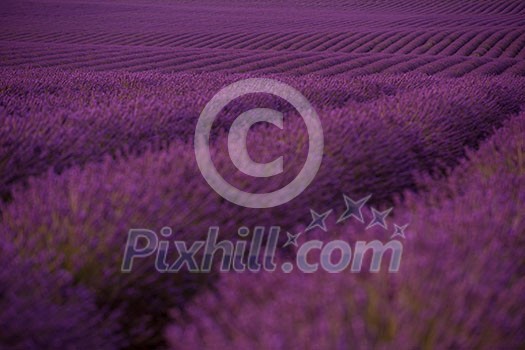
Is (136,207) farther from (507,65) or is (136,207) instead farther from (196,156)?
(507,65)

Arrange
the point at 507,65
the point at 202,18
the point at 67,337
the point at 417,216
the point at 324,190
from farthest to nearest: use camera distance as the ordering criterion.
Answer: the point at 202,18 → the point at 507,65 → the point at 324,190 → the point at 417,216 → the point at 67,337

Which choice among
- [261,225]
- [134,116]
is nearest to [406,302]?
[261,225]

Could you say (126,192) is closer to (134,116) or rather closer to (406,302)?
(406,302)

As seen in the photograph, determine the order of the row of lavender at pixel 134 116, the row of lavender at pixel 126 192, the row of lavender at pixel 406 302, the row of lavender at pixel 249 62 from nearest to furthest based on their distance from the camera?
the row of lavender at pixel 406 302 → the row of lavender at pixel 126 192 → the row of lavender at pixel 134 116 → the row of lavender at pixel 249 62

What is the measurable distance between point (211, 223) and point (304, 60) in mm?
18041

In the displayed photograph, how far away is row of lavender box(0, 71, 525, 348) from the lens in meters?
1.63

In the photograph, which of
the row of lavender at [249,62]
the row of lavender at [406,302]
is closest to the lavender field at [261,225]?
the row of lavender at [406,302]

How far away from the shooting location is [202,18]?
1624 inches

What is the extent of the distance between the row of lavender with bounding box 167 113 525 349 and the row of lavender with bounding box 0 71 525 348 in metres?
0.41

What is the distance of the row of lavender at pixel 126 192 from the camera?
1627 mm

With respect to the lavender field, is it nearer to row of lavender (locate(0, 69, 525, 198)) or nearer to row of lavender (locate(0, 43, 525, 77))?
row of lavender (locate(0, 69, 525, 198))

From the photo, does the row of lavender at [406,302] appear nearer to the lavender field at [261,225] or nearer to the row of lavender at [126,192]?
the lavender field at [261,225]


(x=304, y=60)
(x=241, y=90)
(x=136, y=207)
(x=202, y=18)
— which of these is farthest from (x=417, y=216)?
(x=202, y=18)

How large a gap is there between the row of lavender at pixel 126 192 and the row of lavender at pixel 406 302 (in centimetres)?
41
